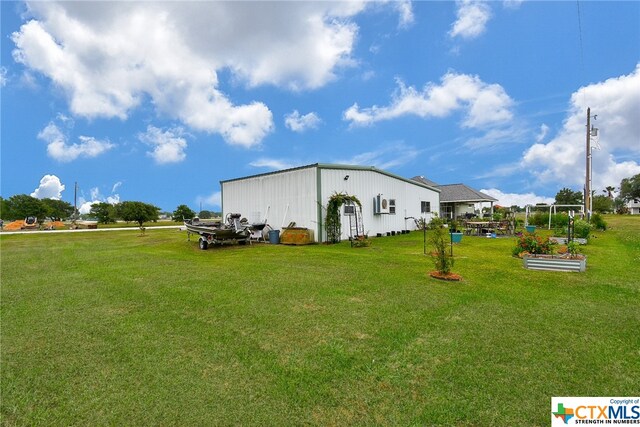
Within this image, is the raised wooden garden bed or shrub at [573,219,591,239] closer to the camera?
the raised wooden garden bed

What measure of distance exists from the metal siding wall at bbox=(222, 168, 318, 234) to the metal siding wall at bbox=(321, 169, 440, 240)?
0.67m

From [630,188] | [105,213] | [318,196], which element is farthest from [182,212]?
[630,188]

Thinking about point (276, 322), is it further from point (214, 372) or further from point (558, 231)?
point (558, 231)

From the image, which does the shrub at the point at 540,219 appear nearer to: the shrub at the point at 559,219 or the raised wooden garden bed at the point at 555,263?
the shrub at the point at 559,219

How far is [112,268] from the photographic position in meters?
8.20

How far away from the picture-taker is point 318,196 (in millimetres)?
13859

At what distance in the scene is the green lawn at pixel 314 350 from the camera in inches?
95.0

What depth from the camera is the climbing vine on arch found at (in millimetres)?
13891

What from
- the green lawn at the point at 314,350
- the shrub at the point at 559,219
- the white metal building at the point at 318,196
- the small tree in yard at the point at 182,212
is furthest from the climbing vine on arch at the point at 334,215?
the small tree in yard at the point at 182,212

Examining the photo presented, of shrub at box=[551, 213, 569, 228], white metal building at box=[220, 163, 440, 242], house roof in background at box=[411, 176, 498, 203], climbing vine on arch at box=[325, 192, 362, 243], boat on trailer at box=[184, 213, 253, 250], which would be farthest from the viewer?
house roof in background at box=[411, 176, 498, 203]

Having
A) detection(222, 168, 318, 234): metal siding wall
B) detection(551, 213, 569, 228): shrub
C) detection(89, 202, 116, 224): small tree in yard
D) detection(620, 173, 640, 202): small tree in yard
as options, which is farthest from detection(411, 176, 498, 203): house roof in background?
detection(620, 173, 640, 202): small tree in yard

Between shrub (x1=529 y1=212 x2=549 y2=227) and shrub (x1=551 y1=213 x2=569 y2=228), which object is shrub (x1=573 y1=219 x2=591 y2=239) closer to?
shrub (x1=551 y1=213 x2=569 y2=228)

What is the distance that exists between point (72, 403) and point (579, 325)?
5451mm

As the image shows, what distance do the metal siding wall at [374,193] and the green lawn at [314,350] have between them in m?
8.48
